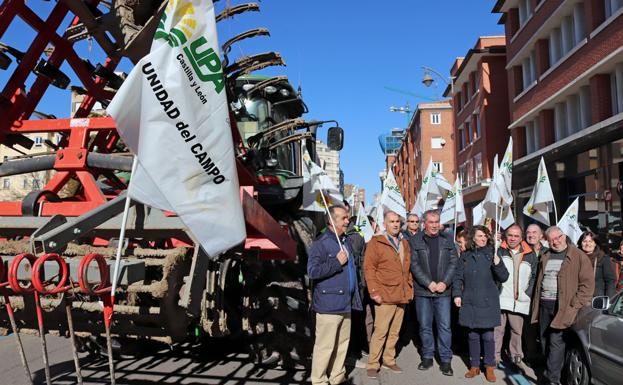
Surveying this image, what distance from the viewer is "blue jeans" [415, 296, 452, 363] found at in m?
5.98

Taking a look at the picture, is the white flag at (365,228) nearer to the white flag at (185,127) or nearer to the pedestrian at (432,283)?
the pedestrian at (432,283)

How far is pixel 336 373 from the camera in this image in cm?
A: 491

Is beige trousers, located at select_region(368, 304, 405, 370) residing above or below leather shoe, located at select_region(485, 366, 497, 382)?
above

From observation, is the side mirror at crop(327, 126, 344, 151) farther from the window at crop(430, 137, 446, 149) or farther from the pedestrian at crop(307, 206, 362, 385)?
the window at crop(430, 137, 446, 149)

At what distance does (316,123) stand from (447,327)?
2827mm

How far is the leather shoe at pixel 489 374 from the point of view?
5628 mm

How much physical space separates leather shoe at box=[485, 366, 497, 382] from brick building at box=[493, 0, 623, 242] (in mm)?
9262

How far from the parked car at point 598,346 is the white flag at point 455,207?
4103mm

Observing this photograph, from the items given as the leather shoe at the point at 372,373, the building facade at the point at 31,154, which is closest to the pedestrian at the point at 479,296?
the leather shoe at the point at 372,373

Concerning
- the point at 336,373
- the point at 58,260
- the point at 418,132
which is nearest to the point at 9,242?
the point at 58,260

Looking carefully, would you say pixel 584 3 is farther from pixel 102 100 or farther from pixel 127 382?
pixel 127 382

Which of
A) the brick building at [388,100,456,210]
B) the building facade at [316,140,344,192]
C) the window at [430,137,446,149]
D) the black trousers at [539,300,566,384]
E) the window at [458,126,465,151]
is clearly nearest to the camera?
the black trousers at [539,300,566,384]

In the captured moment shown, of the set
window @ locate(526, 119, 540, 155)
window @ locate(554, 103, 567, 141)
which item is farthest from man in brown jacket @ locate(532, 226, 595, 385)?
window @ locate(526, 119, 540, 155)

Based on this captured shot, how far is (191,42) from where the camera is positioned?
270cm
